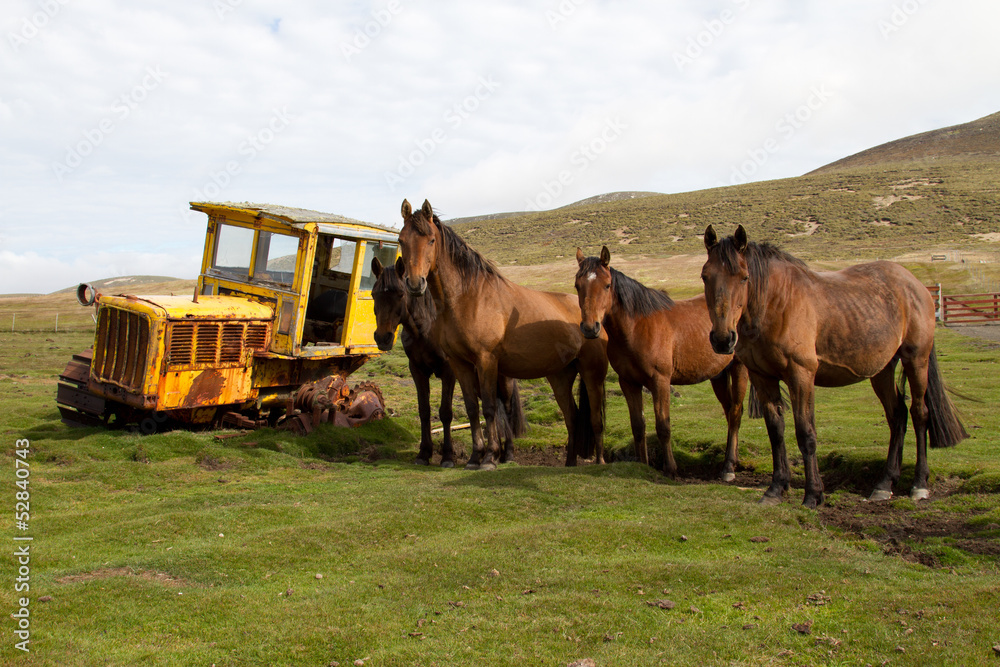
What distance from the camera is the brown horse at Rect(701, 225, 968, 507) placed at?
715cm

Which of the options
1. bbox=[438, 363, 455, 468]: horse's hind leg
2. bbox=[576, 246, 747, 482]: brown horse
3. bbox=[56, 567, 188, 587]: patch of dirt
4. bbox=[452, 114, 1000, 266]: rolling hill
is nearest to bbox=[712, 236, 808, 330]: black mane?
bbox=[576, 246, 747, 482]: brown horse

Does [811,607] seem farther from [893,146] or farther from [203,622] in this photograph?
[893,146]

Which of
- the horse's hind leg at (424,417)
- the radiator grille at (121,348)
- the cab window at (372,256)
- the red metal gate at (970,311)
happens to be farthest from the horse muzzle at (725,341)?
the red metal gate at (970,311)

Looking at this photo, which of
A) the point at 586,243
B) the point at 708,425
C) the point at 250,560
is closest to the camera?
the point at 250,560

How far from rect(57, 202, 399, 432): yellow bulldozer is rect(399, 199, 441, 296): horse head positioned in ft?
9.00

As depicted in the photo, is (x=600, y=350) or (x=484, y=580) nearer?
(x=484, y=580)

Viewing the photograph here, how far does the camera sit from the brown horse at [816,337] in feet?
23.5

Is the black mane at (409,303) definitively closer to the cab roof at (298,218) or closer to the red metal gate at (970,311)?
the cab roof at (298,218)

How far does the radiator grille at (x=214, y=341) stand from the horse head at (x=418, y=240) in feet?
10.8

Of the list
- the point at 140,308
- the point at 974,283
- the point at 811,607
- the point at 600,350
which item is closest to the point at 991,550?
the point at 811,607

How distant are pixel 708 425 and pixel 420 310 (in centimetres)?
497

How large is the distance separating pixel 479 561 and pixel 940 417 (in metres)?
6.27

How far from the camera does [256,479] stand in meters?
8.84

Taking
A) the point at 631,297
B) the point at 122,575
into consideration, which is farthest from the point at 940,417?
the point at 122,575
